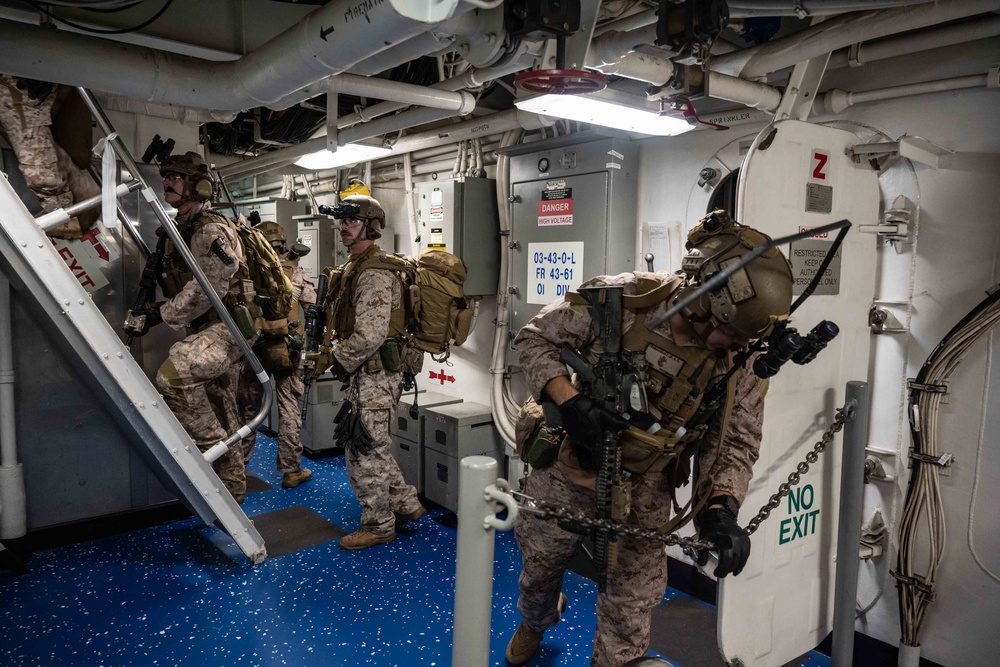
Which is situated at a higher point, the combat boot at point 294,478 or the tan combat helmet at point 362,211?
the tan combat helmet at point 362,211

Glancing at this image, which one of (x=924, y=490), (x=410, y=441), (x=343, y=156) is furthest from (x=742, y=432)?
(x=343, y=156)

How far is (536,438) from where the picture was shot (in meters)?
2.76

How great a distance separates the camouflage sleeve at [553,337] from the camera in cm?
258

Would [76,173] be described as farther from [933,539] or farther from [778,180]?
[933,539]

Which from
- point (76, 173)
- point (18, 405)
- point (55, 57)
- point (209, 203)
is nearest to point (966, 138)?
point (55, 57)

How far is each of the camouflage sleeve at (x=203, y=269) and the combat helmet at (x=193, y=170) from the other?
277 millimetres

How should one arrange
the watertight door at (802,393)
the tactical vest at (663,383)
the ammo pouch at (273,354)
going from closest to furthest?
the tactical vest at (663,383)
the watertight door at (802,393)
the ammo pouch at (273,354)

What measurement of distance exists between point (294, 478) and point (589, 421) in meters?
3.84

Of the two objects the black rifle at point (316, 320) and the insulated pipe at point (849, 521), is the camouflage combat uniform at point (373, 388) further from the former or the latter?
the insulated pipe at point (849, 521)

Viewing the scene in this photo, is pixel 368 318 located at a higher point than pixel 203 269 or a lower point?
lower

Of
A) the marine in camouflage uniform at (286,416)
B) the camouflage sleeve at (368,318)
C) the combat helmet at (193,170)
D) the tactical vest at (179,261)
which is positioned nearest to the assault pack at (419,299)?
the camouflage sleeve at (368,318)

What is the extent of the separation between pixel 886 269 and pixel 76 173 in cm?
478

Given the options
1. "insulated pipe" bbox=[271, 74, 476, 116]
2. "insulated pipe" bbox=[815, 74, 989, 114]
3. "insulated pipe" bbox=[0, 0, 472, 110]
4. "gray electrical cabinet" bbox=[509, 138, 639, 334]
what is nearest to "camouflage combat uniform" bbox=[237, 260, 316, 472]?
"gray electrical cabinet" bbox=[509, 138, 639, 334]

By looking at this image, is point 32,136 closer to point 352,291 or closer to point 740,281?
point 352,291
